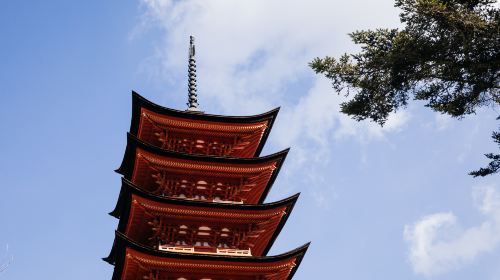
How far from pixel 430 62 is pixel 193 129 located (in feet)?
40.2

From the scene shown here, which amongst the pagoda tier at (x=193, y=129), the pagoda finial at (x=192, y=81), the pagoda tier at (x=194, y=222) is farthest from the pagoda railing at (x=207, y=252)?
the pagoda finial at (x=192, y=81)

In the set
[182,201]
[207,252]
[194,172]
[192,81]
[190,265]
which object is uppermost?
[192,81]

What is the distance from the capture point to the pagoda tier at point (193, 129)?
2403 cm

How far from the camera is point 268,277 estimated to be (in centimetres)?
2067

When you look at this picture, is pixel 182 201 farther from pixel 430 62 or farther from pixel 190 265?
pixel 430 62

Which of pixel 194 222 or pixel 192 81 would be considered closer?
pixel 194 222

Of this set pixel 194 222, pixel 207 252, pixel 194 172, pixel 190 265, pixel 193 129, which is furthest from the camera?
pixel 193 129

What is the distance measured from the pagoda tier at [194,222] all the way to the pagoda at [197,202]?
3 cm

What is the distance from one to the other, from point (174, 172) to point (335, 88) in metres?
9.76

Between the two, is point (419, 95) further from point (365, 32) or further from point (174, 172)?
point (174, 172)

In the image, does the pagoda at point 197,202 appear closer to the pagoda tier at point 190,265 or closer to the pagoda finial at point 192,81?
the pagoda tier at point 190,265

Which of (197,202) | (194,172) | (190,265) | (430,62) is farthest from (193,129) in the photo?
(430,62)

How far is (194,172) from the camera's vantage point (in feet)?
74.6

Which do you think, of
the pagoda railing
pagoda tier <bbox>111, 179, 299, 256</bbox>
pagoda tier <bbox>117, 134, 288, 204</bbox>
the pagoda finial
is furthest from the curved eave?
the pagoda finial
